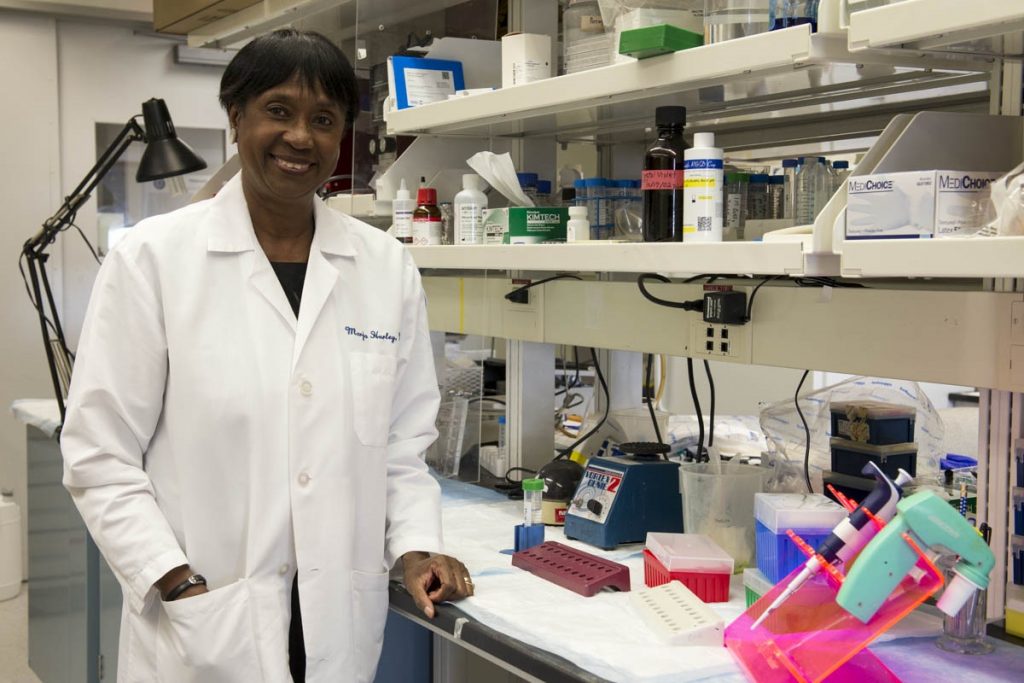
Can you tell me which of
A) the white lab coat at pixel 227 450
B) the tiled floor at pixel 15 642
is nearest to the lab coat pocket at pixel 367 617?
the white lab coat at pixel 227 450

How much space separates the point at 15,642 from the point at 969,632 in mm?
3446

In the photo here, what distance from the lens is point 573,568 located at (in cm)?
170

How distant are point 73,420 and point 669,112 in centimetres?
98

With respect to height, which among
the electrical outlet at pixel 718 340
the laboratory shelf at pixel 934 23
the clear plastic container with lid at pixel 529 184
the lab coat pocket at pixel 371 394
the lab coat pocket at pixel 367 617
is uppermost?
the laboratory shelf at pixel 934 23

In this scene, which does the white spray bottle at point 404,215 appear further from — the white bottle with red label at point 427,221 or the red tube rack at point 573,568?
the red tube rack at point 573,568

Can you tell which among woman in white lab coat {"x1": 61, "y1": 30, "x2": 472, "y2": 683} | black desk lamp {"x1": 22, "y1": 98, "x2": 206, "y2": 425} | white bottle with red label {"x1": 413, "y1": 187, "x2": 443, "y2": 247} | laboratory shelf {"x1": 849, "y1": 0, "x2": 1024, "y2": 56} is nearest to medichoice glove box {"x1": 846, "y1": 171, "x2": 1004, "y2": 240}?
laboratory shelf {"x1": 849, "y1": 0, "x2": 1024, "y2": 56}

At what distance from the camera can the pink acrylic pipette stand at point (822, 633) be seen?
1.14 metres

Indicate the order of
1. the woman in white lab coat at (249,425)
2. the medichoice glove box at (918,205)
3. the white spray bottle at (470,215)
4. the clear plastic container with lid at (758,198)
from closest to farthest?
the medichoice glove box at (918,205)
the woman in white lab coat at (249,425)
the clear plastic container with lid at (758,198)
the white spray bottle at (470,215)

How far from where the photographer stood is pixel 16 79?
4.30 metres

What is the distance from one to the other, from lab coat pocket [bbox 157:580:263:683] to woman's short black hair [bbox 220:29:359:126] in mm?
709

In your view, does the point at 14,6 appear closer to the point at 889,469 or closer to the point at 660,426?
the point at 660,426

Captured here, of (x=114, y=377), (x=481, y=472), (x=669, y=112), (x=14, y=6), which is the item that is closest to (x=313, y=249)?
(x=114, y=377)

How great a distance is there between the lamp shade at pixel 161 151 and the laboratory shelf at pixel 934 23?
2328 mm

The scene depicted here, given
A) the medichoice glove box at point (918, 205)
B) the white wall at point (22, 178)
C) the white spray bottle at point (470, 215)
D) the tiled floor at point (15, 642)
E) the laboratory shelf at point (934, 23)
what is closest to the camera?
the laboratory shelf at point (934, 23)
